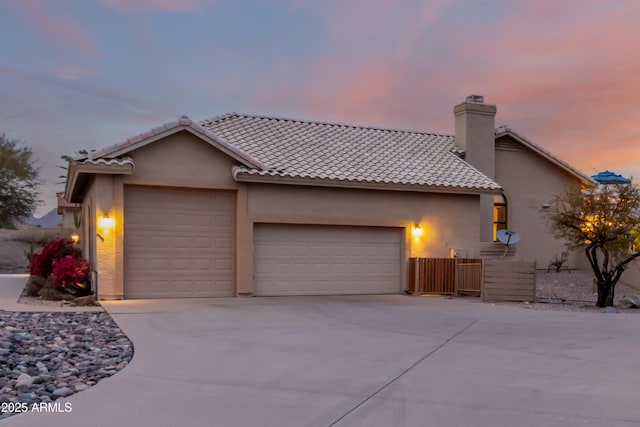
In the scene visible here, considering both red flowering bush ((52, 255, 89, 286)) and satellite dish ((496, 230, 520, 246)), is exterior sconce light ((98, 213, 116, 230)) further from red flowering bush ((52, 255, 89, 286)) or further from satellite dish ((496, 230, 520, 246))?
Answer: satellite dish ((496, 230, 520, 246))

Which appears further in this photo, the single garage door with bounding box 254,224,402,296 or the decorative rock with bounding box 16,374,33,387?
the single garage door with bounding box 254,224,402,296

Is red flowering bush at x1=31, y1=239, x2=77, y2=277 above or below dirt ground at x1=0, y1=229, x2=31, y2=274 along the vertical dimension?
above

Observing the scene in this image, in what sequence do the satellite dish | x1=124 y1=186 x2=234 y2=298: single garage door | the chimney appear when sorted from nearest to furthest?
x1=124 y1=186 x2=234 y2=298: single garage door, the satellite dish, the chimney

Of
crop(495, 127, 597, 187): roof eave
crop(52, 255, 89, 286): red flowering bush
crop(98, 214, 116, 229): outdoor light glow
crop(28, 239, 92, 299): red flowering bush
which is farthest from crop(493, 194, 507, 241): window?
crop(52, 255, 89, 286): red flowering bush

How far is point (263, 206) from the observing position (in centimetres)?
1683

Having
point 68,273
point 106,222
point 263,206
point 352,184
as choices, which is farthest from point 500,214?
point 68,273

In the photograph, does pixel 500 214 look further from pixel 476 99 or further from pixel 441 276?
pixel 441 276

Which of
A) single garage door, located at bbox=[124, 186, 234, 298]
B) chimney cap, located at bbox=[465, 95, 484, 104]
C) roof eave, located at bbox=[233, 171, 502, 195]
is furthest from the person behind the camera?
chimney cap, located at bbox=[465, 95, 484, 104]

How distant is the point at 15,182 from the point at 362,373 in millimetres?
34420

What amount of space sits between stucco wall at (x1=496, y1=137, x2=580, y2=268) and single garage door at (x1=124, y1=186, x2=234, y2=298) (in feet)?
40.8

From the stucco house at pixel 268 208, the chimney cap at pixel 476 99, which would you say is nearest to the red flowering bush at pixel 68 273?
the stucco house at pixel 268 208

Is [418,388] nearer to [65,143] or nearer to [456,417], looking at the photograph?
[456,417]

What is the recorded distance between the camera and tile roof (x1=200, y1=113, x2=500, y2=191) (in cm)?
1778

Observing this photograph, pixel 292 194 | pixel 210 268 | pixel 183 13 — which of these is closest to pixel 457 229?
pixel 292 194
